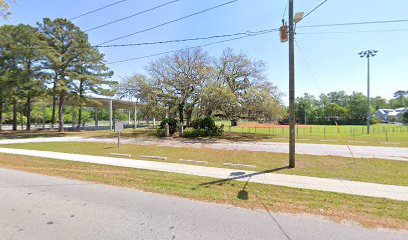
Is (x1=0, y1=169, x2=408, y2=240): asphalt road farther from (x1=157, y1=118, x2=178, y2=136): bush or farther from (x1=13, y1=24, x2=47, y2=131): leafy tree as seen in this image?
(x1=13, y1=24, x2=47, y2=131): leafy tree

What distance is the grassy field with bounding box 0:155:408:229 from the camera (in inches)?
171

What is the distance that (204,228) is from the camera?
146 inches

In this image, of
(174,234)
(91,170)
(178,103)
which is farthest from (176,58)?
(174,234)

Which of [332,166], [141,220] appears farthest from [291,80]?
[141,220]

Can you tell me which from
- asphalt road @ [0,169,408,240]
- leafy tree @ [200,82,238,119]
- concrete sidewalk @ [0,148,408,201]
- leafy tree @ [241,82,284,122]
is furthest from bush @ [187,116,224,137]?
asphalt road @ [0,169,408,240]

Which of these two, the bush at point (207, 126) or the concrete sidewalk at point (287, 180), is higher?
the bush at point (207, 126)

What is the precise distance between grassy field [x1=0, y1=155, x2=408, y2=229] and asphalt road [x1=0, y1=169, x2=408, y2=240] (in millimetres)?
409

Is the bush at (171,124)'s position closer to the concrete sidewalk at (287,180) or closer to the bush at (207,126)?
the bush at (207,126)

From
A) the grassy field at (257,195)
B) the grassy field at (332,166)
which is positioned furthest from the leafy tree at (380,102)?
the grassy field at (257,195)

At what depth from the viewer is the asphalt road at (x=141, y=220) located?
11.4 feet

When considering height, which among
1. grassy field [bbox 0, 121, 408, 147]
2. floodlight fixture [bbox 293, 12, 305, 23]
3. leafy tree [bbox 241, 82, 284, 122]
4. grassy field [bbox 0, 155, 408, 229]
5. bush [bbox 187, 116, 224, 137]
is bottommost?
grassy field [bbox 0, 155, 408, 229]

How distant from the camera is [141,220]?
4016mm

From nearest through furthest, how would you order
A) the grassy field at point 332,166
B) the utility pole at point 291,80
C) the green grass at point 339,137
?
the grassy field at point 332,166 < the utility pole at point 291,80 < the green grass at point 339,137

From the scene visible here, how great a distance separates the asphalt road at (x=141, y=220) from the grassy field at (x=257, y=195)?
0.41 meters
